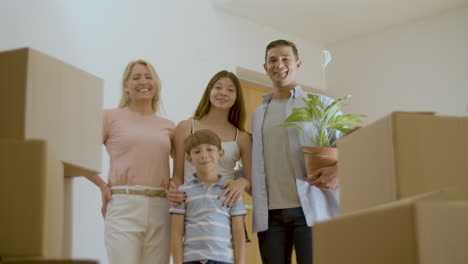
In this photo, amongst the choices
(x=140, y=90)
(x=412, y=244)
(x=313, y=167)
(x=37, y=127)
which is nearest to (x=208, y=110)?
(x=140, y=90)

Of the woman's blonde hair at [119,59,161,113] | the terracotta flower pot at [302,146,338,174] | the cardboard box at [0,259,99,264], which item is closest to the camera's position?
the cardboard box at [0,259,99,264]

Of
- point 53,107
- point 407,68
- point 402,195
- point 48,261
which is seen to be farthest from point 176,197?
point 407,68

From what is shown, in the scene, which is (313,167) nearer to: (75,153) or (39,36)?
(75,153)

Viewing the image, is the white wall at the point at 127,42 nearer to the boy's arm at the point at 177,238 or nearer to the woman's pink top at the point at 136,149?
the woman's pink top at the point at 136,149

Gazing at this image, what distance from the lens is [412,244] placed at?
1.01 m

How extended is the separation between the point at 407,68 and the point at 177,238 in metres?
2.86

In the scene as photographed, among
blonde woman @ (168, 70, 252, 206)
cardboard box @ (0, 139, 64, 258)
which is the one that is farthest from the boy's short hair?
cardboard box @ (0, 139, 64, 258)

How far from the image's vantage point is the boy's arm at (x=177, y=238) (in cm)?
210

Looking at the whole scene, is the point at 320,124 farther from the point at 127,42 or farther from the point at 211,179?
the point at 127,42

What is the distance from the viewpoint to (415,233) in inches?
39.8

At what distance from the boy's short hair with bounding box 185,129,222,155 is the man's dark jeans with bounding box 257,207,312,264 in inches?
14.3

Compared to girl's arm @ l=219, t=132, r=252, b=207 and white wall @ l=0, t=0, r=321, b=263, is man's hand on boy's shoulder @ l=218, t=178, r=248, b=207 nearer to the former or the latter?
girl's arm @ l=219, t=132, r=252, b=207

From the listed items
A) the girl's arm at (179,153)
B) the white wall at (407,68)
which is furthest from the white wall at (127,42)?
the girl's arm at (179,153)

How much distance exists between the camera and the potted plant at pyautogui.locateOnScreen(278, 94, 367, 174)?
2.19 meters
